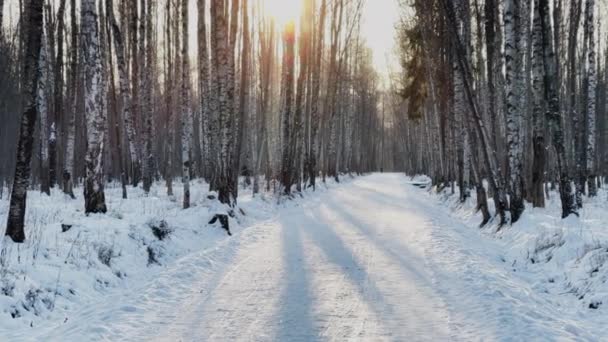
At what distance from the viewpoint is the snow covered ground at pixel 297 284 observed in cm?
512

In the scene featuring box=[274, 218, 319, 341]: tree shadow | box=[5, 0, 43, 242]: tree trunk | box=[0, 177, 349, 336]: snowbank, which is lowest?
box=[274, 218, 319, 341]: tree shadow

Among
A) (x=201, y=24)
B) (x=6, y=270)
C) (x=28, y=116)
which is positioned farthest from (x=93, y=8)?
(x=6, y=270)

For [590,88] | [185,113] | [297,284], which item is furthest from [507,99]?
[185,113]

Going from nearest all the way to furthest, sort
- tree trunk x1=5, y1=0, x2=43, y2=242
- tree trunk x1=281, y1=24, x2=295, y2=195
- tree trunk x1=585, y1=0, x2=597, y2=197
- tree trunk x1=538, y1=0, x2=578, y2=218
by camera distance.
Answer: tree trunk x1=5, y1=0, x2=43, y2=242 → tree trunk x1=538, y1=0, x2=578, y2=218 → tree trunk x1=585, y1=0, x2=597, y2=197 → tree trunk x1=281, y1=24, x2=295, y2=195

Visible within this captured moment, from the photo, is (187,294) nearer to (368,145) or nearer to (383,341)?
(383,341)

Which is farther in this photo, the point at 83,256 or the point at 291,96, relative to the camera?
the point at 291,96

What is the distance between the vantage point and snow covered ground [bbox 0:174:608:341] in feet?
16.8

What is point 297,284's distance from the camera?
7.01 meters

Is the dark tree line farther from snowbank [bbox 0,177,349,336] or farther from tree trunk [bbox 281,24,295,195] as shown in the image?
snowbank [bbox 0,177,349,336]

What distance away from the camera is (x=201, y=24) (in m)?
15.4

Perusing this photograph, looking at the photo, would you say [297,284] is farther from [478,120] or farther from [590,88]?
[590,88]

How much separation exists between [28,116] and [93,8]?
3786 mm

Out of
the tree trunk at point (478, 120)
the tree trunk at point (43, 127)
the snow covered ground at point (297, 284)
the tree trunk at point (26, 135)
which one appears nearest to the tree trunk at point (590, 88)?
the tree trunk at point (478, 120)

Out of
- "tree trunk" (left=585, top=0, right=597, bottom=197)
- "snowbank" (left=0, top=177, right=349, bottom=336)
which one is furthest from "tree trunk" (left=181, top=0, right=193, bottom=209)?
"tree trunk" (left=585, top=0, right=597, bottom=197)
